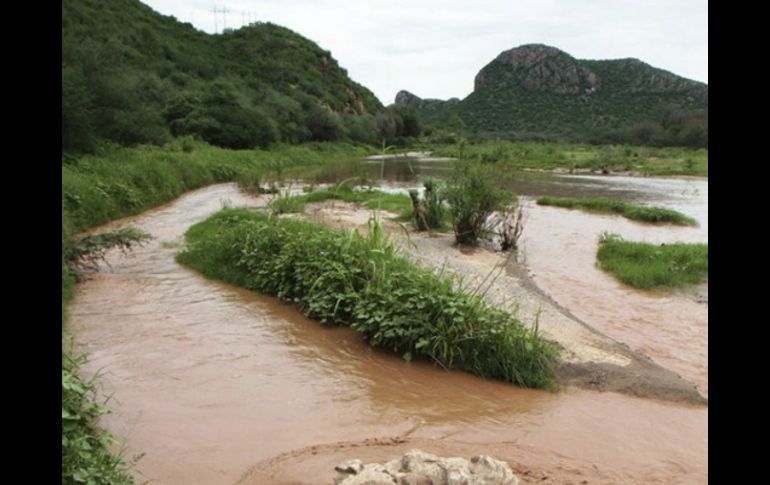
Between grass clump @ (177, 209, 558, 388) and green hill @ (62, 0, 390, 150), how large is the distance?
10195mm

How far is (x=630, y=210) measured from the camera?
19.5m

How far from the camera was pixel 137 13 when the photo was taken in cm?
5928

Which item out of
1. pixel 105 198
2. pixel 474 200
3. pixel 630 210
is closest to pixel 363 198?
pixel 474 200

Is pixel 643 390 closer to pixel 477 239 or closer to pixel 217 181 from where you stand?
pixel 477 239

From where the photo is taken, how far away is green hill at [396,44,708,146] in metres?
77.8

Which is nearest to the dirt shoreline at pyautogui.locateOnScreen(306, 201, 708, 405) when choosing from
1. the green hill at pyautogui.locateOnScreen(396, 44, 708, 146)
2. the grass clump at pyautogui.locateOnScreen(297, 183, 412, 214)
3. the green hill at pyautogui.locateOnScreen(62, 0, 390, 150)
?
the grass clump at pyautogui.locateOnScreen(297, 183, 412, 214)

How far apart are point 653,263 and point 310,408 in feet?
30.1

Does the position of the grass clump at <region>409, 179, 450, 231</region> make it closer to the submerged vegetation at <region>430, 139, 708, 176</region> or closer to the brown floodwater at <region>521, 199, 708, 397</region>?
the brown floodwater at <region>521, 199, 708, 397</region>

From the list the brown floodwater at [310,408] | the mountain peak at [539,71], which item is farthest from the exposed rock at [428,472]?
the mountain peak at [539,71]

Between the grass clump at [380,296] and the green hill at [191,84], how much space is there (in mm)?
10195

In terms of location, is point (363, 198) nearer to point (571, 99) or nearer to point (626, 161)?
point (626, 161)

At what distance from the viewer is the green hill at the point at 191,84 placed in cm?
1952

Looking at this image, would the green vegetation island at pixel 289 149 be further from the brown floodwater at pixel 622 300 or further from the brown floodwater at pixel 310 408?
the brown floodwater at pixel 622 300
